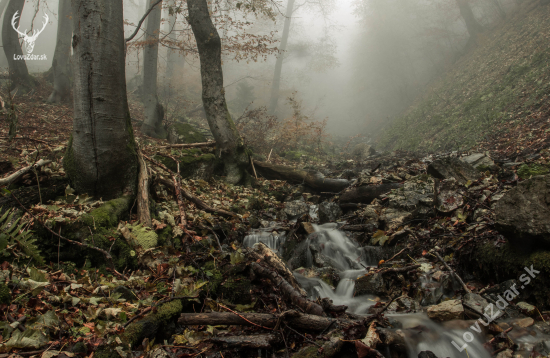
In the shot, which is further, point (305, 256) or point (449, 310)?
point (305, 256)

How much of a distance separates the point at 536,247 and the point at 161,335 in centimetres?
374

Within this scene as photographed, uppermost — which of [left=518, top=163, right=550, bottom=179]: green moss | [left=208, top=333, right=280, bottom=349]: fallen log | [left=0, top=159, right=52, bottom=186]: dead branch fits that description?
[left=518, top=163, right=550, bottom=179]: green moss

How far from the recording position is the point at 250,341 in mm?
2201

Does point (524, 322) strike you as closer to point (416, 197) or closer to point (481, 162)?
point (416, 197)

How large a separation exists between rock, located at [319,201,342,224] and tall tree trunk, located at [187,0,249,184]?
2613 millimetres

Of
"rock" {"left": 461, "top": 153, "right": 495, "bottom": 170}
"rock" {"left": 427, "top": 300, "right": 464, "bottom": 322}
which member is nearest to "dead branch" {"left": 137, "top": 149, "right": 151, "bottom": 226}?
"rock" {"left": 427, "top": 300, "right": 464, "bottom": 322}

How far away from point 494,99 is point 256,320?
14.6 meters

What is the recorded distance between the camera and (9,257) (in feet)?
8.82

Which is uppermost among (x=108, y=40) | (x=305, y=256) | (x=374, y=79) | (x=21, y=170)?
(x=374, y=79)

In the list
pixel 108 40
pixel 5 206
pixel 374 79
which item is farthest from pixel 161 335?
pixel 374 79

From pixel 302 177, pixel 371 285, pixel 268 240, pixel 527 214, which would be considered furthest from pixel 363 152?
pixel 527 214

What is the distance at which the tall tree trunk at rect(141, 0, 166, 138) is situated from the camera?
10602 millimetres

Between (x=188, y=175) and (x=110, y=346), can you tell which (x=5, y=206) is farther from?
(x=188, y=175)

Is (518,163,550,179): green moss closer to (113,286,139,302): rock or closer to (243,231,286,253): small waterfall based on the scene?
(243,231,286,253): small waterfall
